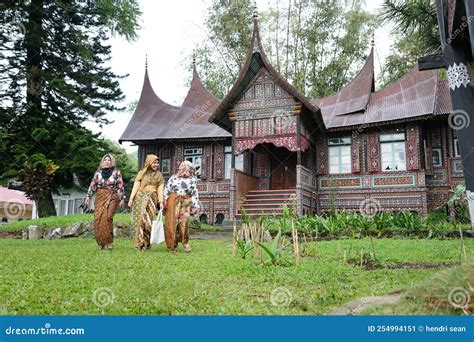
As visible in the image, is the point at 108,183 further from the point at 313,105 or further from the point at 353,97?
the point at 353,97

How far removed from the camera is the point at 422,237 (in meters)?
8.98

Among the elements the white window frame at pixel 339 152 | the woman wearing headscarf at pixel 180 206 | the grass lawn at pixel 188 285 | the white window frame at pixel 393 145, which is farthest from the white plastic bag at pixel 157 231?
the white window frame at pixel 393 145

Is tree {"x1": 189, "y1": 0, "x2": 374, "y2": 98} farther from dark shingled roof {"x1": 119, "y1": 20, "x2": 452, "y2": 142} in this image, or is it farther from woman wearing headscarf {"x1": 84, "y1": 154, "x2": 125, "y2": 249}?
woman wearing headscarf {"x1": 84, "y1": 154, "x2": 125, "y2": 249}

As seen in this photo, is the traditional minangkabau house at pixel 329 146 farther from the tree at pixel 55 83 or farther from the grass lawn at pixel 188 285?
the grass lawn at pixel 188 285

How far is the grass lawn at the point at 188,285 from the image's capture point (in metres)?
2.94

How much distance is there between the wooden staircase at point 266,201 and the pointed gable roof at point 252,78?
→ 9.62 feet

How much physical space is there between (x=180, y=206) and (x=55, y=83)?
11043 millimetres

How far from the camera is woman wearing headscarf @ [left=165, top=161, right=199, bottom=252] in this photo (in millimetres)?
6949

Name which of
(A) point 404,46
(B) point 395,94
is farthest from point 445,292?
(A) point 404,46

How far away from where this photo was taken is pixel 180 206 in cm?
700

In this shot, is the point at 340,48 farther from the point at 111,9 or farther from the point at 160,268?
the point at 160,268

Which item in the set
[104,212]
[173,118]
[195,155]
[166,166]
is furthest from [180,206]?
[173,118]

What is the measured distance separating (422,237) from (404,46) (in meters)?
15.9

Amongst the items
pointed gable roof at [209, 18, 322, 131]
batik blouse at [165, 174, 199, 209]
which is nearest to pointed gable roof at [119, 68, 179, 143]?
pointed gable roof at [209, 18, 322, 131]
